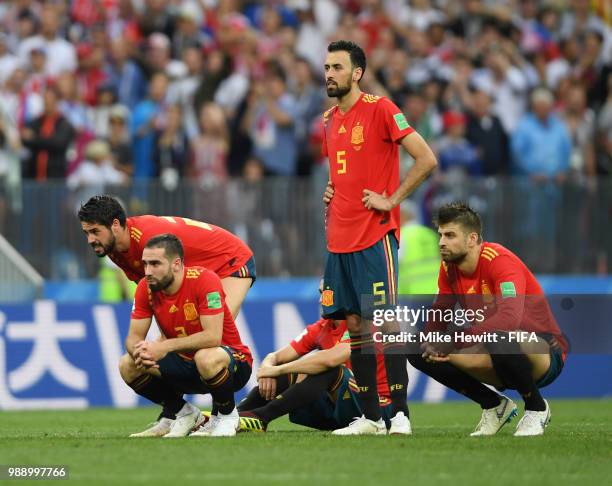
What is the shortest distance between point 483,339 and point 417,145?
4.72 ft

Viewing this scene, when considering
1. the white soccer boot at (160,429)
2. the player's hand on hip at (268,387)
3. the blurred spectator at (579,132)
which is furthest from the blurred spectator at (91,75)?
the white soccer boot at (160,429)

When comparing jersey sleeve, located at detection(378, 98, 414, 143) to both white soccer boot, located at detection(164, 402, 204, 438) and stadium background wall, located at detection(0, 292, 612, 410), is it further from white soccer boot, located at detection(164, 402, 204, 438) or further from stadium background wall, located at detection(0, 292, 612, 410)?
stadium background wall, located at detection(0, 292, 612, 410)

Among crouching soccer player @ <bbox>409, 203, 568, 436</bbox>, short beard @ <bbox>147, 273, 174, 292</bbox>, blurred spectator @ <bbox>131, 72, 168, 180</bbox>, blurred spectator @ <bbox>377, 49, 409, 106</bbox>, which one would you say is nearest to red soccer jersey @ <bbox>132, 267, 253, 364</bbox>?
short beard @ <bbox>147, 273, 174, 292</bbox>

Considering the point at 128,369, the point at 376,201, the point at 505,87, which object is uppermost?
the point at 505,87

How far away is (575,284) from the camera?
17.0 meters

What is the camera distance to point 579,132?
19.0 meters

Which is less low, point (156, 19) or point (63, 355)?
point (156, 19)

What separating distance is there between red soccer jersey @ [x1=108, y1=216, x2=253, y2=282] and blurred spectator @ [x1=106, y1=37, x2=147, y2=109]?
8177mm

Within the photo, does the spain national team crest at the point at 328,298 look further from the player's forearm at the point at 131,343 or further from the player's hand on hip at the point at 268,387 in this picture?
the player's forearm at the point at 131,343

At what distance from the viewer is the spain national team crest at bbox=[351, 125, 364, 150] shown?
9805 mm

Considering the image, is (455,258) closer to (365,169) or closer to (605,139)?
(365,169)

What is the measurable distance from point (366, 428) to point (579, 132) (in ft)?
33.5

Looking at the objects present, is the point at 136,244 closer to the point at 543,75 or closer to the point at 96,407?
the point at 96,407

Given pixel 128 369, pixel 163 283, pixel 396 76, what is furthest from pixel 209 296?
pixel 396 76
